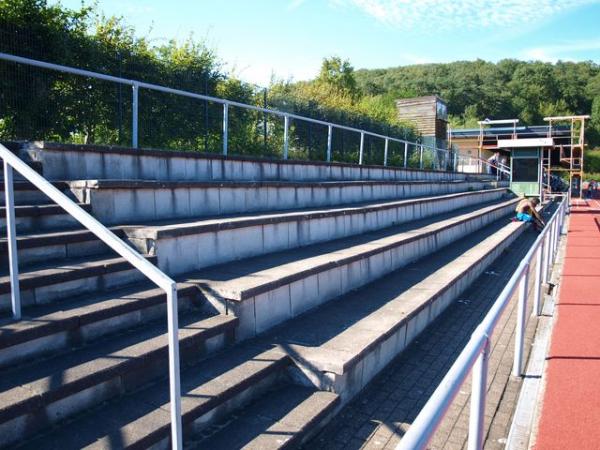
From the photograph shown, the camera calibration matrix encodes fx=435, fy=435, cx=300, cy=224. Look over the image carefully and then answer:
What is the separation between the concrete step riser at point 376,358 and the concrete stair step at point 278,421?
9 centimetres

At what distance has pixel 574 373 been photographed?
10.8 feet

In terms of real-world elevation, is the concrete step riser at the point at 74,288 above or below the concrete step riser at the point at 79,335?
above

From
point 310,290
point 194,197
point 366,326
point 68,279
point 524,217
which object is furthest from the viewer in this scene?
point 524,217

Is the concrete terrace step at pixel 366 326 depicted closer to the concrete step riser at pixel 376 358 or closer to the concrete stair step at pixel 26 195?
the concrete step riser at pixel 376 358

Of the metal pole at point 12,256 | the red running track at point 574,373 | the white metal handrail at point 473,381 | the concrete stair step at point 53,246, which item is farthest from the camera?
the concrete stair step at point 53,246

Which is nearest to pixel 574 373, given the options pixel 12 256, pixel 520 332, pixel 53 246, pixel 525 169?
pixel 520 332

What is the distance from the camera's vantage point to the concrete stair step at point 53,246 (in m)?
3.32

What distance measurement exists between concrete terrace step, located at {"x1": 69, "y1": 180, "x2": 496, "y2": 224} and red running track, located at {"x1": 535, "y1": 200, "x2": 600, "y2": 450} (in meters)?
4.02

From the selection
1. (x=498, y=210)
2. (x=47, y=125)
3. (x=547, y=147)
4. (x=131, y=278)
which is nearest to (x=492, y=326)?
(x=131, y=278)

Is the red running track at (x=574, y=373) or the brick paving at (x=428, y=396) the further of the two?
the brick paving at (x=428, y=396)

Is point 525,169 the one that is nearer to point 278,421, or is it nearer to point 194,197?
point 194,197

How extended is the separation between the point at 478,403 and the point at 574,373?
5.21 feet

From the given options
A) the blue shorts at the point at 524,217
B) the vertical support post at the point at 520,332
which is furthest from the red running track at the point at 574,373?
the blue shorts at the point at 524,217

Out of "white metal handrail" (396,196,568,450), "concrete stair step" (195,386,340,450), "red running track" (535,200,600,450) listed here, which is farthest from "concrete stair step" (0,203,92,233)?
"red running track" (535,200,600,450)
